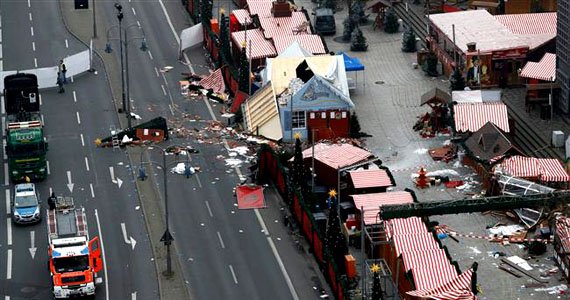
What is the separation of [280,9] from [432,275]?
54.6 m

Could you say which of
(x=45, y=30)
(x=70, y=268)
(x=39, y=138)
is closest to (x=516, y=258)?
(x=70, y=268)

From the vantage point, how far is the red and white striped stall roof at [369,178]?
10125cm

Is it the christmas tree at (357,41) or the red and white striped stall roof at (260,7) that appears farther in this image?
the red and white striped stall roof at (260,7)

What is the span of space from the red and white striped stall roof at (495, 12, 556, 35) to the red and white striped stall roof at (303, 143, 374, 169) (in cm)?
2857

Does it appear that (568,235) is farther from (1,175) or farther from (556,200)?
(1,175)

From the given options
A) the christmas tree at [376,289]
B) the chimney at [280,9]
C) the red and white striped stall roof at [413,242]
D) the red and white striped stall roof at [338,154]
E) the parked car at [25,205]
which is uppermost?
the chimney at [280,9]

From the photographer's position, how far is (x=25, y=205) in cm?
10206

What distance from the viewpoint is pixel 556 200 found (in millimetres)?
92562

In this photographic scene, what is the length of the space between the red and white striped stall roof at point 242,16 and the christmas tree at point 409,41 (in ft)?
47.0

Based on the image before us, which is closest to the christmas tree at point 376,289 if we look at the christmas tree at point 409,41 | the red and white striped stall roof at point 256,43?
the red and white striped stall roof at point 256,43

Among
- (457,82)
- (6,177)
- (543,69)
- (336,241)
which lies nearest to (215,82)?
(457,82)

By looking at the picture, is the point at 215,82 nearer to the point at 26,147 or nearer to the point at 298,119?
the point at 298,119

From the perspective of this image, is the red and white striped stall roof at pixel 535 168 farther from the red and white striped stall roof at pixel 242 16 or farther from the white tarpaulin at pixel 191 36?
the white tarpaulin at pixel 191 36

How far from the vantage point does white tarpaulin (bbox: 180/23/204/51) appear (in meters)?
138
